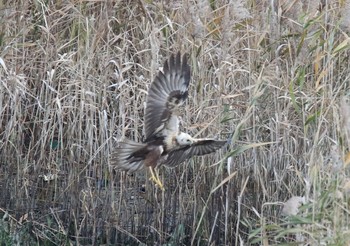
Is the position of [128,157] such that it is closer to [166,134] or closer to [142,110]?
[166,134]

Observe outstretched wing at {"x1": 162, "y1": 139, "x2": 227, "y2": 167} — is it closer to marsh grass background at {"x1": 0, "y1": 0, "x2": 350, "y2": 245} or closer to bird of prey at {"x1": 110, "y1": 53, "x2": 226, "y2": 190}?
bird of prey at {"x1": 110, "y1": 53, "x2": 226, "y2": 190}

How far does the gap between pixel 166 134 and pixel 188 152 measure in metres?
0.19

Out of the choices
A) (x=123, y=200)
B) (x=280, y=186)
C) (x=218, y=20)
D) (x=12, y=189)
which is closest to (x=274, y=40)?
(x=218, y=20)

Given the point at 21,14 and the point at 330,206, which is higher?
the point at 21,14

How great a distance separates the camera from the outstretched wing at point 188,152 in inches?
207

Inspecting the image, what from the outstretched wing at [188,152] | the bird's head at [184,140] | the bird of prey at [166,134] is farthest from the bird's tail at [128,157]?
the bird's head at [184,140]

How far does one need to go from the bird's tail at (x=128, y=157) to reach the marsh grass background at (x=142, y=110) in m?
0.33

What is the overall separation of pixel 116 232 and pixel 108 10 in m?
1.32

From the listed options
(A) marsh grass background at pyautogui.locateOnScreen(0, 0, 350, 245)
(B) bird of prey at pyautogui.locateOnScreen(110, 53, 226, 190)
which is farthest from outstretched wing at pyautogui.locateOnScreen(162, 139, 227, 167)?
(A) marsh grass background at pyautogui.locateOnScreen(0, 0, 350, 245)

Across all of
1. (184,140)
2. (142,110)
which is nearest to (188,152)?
(184,140)

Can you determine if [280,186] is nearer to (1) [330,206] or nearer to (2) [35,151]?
(1) [330,206]

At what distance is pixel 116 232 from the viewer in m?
5.84

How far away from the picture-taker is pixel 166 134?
5.18m

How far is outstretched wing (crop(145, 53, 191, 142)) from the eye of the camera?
510 cm
